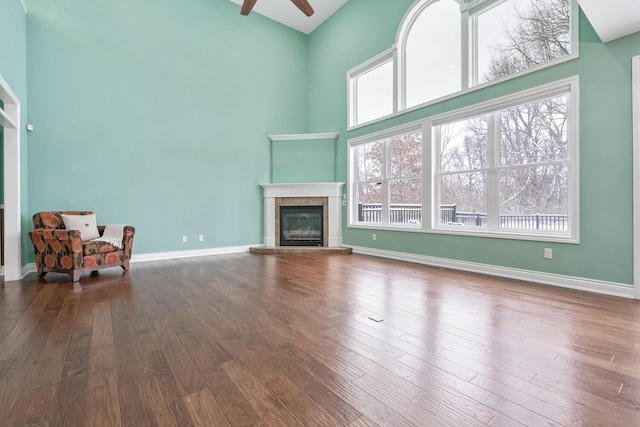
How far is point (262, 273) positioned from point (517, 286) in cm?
321

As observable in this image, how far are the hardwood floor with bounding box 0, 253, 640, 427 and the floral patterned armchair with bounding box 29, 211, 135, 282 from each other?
48cm

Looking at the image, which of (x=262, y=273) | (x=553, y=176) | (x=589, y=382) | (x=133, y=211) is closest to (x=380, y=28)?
(x=553, y=176)

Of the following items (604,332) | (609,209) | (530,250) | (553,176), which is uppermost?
(553,176)

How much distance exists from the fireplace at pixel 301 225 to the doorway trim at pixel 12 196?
13.6 feet

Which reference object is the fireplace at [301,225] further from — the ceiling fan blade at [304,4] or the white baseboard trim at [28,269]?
the white baseboard trim at [28,269]

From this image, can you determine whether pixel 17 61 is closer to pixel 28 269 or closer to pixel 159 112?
pixel 159 112

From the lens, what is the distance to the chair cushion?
12.6 ft

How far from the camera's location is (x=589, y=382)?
1.51 meters

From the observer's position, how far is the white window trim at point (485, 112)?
130 inches

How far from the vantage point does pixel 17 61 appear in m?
3.88

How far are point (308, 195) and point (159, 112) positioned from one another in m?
3.25

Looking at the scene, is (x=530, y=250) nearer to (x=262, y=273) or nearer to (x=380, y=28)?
(x=262, y=273)

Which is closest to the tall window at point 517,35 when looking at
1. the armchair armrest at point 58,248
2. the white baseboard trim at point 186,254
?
the white baseboard trim at point 186,254

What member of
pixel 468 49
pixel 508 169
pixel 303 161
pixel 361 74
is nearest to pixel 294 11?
pixel 361 74
